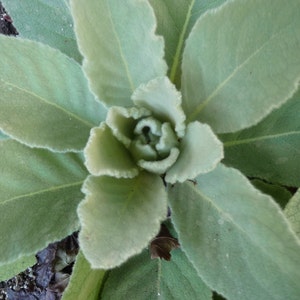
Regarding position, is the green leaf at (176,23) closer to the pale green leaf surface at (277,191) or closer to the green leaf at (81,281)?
the pale green leaf surface at (277,191)

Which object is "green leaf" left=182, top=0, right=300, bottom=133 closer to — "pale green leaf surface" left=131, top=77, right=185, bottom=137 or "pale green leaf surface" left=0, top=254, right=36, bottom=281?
"pale green leaf surface" left=131, top=77, right=185, bottom=137

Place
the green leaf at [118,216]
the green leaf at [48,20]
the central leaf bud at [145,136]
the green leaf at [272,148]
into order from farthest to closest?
the green leaf at [48,20], the green leaf at [272,148], the central leaf bud at [145,136], the green leaf at [118,216]

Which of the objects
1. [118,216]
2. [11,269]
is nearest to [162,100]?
[118,216]

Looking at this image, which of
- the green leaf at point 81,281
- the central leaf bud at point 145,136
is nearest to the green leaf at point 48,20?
the central leaf bud at point 145,136

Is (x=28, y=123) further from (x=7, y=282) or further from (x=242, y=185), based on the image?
(x=7, y=282)

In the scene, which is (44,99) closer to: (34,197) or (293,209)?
(34,197)

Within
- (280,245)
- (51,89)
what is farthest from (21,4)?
(280,245)

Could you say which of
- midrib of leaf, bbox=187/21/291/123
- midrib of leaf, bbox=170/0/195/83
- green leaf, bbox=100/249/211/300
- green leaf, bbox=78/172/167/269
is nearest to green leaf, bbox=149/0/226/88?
midrib of leaf, bbox=170/0/195/83
